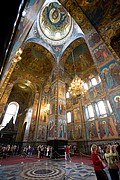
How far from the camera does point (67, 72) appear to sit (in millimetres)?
16266

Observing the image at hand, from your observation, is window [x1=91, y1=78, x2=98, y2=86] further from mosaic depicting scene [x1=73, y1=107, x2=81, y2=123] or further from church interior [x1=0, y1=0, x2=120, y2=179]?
mosaic depicting scene [x1=73, y1=107, x2=81, y2=123]

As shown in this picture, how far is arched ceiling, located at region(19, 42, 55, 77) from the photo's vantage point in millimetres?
13811

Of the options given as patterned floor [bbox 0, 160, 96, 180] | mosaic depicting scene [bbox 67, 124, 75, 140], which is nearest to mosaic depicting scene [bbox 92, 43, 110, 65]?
patterned floor [bbox 0, 160, 96, 180]

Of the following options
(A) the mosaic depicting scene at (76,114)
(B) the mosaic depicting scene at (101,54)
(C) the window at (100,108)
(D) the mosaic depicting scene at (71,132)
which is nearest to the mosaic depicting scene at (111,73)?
(B) the mosaic depicting scene at (101,54)

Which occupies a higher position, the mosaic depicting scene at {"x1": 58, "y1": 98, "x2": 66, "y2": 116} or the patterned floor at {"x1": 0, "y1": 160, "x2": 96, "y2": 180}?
the mosaic depicting scene at {"x1": 58, "y1": 98, "x2": 66, "y2": 116}

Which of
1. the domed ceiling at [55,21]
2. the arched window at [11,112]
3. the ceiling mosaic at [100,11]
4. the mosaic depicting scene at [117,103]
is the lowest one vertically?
the mosaic depicting scene at [117,103]

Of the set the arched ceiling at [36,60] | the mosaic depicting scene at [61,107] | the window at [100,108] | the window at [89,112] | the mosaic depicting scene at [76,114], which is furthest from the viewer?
the arched ceiling at [36,60]

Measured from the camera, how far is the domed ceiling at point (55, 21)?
14.5 metres

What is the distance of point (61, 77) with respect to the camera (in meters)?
13.0

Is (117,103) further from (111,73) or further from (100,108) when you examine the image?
(100,108)

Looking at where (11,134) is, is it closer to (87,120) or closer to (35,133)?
(35,133)

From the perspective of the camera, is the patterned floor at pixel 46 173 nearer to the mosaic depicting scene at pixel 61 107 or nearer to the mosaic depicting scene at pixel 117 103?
the mosaic depicting scene at pixel 117 103

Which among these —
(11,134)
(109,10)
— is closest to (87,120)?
(109,10)

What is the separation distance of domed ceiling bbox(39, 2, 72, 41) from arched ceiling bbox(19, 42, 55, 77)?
3.03m
